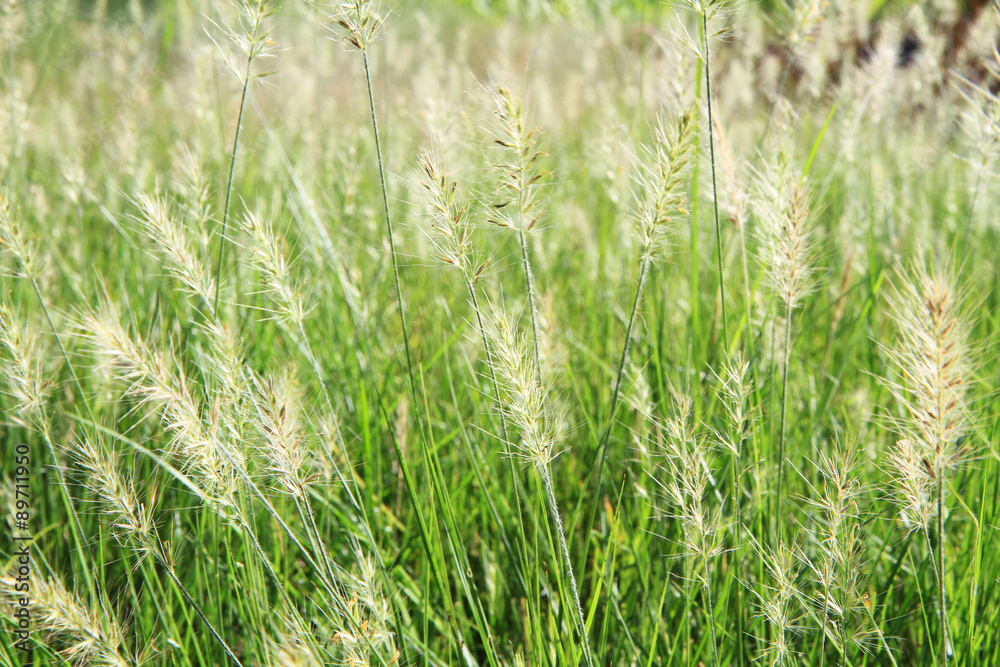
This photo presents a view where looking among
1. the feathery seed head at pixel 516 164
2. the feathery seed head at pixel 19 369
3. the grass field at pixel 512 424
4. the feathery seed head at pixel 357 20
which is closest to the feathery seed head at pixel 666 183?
the grass field at pixel 512 424

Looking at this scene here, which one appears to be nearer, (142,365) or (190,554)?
(142,365)

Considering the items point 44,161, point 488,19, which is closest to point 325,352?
point 44,161

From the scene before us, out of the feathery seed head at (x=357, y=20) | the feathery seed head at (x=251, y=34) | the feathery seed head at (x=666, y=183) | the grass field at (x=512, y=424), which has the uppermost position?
the feathery seed head at (x=251, y=34)

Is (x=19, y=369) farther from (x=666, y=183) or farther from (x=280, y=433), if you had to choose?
(x=666, y=183)

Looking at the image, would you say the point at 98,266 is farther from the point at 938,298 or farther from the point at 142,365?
the point at 938,298

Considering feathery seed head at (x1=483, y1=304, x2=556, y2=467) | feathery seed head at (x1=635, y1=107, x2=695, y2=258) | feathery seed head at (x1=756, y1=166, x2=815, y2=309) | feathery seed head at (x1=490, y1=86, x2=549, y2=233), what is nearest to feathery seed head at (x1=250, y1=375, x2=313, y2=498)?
feathery seed head at (x1=483, y1=304, x2=556, y2=467)

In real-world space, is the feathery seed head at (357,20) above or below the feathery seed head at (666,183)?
above

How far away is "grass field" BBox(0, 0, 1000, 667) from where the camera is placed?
2.91 ft

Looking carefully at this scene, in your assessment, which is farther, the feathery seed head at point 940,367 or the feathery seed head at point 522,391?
the feathery seed head at point 522,391

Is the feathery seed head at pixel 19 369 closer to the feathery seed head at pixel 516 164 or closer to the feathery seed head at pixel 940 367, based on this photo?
the feathery seed head at pixel 516 164

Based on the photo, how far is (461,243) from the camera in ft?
2.85

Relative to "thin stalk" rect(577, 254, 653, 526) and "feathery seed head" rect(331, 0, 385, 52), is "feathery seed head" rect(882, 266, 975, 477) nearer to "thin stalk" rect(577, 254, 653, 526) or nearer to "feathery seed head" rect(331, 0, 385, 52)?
"thin stalk" rect(577, 254, 653, 526)

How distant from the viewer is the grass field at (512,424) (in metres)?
0.89

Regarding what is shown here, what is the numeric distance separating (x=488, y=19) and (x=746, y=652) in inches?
426
